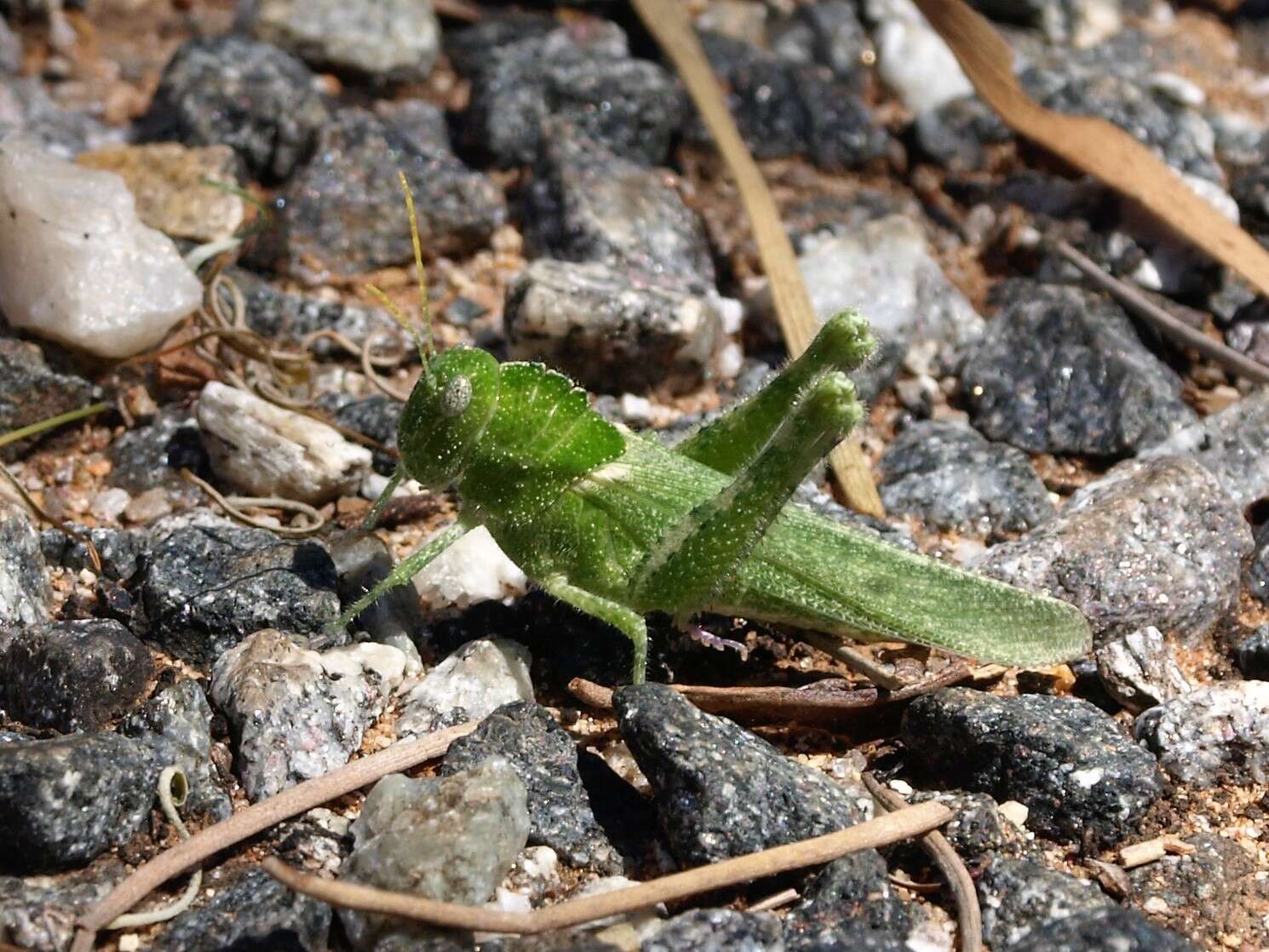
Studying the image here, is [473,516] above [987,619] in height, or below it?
below

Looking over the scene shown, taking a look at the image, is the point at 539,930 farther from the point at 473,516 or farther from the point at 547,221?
the point at 547,221

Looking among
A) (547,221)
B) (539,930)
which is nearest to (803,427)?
(539,930)

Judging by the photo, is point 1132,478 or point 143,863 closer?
point 143,863

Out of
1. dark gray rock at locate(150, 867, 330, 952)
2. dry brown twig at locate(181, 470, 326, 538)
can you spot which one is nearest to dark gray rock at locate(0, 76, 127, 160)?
dry brown twig at locate(181, 470, 326, 538)

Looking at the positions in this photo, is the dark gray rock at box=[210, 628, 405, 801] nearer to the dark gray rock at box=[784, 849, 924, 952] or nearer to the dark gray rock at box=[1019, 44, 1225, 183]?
the dark gray rock at box=[784, 849, 924, 952]

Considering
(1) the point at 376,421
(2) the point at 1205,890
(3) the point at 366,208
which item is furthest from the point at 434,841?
(3) the point at 366,208

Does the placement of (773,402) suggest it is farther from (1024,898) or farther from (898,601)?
(1024,898)

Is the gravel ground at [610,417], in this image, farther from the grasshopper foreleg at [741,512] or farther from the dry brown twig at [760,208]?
the grasshopper foreleg at [741,512]
